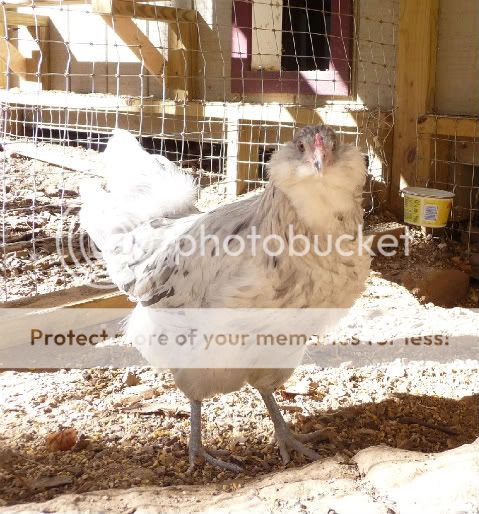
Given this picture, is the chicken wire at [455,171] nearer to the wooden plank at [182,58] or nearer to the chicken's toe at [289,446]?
the wooden plank at [182,58]

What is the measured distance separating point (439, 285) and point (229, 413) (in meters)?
2.07

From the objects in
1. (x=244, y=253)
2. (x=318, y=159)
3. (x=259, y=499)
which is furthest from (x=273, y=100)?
(x=259, y=499)

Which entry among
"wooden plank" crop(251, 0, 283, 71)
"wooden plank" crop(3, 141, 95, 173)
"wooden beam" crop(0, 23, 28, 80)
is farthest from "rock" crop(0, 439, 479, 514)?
"wooden beam" crop(0, 23, 28, 80)

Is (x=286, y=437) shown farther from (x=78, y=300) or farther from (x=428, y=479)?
(x=78, y=300)

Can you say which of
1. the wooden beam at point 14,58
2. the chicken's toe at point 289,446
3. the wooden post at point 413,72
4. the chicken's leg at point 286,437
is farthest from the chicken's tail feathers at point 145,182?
the wooden beam at point 14,58

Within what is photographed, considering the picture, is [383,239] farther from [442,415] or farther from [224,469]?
[224,469]

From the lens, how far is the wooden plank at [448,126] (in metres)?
4.21

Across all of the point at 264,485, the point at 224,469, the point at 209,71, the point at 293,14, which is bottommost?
the point at 224,469

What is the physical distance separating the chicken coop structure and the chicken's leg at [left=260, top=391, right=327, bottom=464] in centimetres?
139

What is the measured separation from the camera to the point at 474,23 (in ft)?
14.1

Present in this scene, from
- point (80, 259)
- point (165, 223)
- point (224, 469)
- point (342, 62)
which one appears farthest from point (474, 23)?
point (224, 469)

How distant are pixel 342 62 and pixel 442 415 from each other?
322cm

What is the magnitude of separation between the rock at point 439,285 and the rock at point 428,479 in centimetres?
238

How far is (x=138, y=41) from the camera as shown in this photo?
4.77 meters
